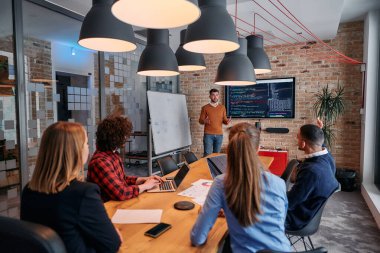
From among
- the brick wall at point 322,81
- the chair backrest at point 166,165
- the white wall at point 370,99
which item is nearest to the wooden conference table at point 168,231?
the chair backrest at point 166,165

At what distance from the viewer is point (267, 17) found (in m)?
3.87

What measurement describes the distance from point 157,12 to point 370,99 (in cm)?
430

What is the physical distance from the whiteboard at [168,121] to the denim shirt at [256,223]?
332 centimetres

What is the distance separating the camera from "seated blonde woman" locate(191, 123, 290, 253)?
130 cm

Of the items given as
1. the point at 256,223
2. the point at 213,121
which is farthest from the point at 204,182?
the point at 213,121

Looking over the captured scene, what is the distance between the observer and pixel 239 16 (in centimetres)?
388

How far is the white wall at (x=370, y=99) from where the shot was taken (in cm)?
428

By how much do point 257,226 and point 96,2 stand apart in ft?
5.30

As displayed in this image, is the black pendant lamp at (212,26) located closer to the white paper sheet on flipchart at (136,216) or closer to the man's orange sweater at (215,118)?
the white paper sheet on flipchart at (136,216)

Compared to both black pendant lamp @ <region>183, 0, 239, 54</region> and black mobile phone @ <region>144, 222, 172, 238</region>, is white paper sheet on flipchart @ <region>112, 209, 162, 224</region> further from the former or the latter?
black pendant lamp @ <region>183, 0, 239, 54</region>

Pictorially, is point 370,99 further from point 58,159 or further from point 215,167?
point 58,159

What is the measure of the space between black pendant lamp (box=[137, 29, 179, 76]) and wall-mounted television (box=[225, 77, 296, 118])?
3.62m

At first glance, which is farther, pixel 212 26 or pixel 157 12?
pixel 212 26

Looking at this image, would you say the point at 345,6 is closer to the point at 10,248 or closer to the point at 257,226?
the point at 257,226
